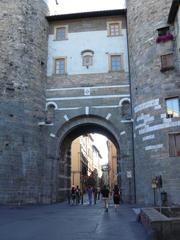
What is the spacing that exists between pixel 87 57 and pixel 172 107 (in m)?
7.43

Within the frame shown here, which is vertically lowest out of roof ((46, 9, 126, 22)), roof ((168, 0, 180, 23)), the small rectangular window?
the small rectangular window

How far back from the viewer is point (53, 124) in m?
19.6

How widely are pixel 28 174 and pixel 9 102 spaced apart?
4.29 m

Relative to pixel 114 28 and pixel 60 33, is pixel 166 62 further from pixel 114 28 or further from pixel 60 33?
pixel 60 33

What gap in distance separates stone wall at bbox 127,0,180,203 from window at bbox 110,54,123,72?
4.54 ft

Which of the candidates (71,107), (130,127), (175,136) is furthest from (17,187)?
(175,136)

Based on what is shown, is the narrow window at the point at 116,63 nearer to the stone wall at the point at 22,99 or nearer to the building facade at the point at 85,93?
the building facade at the point at 85,93

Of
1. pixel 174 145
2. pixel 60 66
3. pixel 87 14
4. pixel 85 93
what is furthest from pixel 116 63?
pixel 174 145

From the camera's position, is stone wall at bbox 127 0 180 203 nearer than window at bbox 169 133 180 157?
No

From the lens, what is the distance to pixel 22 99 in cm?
1848

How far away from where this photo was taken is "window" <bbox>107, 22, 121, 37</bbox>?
21125mm

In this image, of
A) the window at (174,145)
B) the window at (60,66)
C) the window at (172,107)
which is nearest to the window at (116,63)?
the window at (60,66)

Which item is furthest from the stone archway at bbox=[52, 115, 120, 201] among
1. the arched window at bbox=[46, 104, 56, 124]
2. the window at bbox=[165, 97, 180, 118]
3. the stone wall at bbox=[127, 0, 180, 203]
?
the window at bbox=[165, 97, 180, 118]

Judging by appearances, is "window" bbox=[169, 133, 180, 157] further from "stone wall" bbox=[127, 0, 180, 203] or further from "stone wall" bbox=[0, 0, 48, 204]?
"stone wall" bbox=[0, 0, 48, 204]
